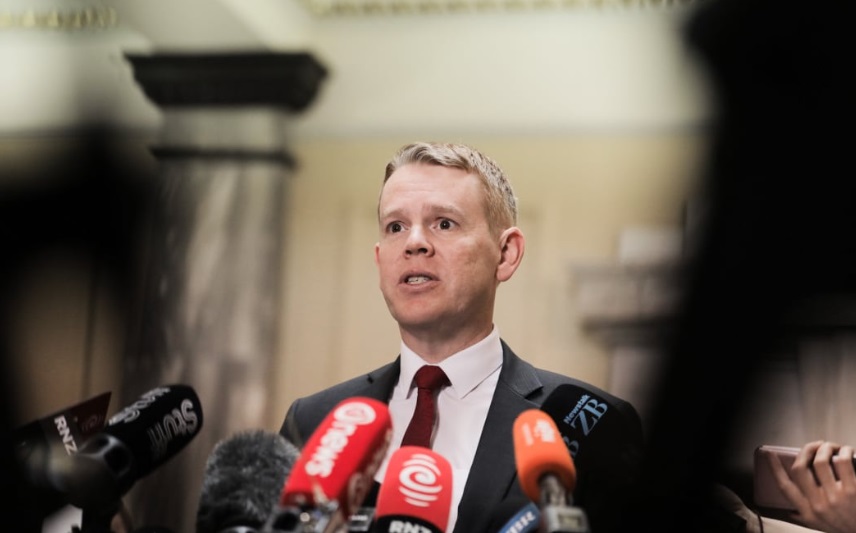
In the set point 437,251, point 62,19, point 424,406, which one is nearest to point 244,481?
point 424,406

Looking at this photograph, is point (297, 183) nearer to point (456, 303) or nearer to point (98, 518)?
point (456, 303)

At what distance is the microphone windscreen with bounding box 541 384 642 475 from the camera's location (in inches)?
67.9

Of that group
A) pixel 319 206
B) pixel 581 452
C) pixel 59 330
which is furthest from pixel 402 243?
pixel 59 330

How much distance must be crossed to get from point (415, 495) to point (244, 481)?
0.70ft

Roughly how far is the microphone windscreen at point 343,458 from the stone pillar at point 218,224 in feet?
4.89

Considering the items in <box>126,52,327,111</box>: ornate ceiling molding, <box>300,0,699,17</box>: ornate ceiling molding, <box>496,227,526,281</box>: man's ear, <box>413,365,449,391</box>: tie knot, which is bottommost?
<box>413,365,449,391</box>: tie knot

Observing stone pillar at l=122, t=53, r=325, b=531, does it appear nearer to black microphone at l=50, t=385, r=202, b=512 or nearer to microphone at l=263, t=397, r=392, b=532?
black microphone at l=50, t=385, r=202, b=512

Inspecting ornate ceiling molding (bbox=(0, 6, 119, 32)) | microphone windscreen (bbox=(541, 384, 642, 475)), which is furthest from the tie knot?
ornate ceiling molding (bbox=(0, 6, 119, 32))

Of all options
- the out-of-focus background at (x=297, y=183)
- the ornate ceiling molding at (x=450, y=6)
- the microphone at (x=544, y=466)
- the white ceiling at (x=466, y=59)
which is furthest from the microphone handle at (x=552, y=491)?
the ornate ceiling molding at (x=450, y=6)

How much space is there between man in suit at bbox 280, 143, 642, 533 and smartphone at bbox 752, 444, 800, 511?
0.92 feet

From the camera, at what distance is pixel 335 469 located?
1091 millimetres

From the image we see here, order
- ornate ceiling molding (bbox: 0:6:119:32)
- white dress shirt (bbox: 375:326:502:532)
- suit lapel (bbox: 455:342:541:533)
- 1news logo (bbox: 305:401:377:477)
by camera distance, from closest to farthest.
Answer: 1. 1news logo (bbox: 305:401:377:477)
2. suit lapel (bbox: 455:342:541:533)
3. white dress shirt (bbox: 375:326:502:532)
4. ornate ceiling molding (bbox: 0:6:119:32)

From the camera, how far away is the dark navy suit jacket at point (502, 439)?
1614 millimetres

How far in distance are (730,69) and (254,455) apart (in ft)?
5.59
